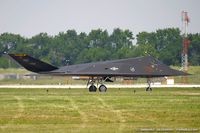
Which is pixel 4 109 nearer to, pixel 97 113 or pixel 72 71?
pixel 97 113

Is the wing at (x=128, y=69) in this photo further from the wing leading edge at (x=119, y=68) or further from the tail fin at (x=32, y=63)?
the tail fin at (x=32, y=63)

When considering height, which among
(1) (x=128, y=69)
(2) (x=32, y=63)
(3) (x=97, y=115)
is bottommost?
(3) (x=97, y=115)

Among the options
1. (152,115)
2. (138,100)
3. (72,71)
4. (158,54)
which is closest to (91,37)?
(158,54)

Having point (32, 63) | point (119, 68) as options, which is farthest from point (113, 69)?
point (32, 63)

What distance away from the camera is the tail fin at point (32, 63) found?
2090 inches

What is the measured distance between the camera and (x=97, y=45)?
141250 mm

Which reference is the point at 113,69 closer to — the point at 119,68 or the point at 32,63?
the point at 119,68

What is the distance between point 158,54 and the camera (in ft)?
399

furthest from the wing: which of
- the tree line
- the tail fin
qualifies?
the tree line

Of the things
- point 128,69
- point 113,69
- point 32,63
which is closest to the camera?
point 128,69

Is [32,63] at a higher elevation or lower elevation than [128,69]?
higher

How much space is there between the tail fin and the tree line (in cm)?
6679

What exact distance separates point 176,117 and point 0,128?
23.9 feet

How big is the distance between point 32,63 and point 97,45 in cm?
8794
